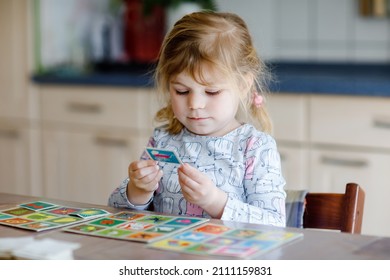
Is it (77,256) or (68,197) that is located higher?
(77,256)

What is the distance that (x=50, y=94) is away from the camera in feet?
11.7

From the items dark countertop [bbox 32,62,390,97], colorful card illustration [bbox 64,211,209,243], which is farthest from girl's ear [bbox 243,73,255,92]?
dark countertop [bbox 32,62,390,97]

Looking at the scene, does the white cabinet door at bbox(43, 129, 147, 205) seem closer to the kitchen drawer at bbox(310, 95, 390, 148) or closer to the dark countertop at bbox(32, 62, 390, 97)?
the dark countertop at bbox(32, 62, 390, 97)

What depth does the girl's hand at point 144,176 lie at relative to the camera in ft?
4.94

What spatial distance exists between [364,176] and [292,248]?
1.65 m

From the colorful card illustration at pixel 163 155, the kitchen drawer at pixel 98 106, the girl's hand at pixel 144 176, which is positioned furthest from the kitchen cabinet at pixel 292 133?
the colorful card illustration at pixel 163 155

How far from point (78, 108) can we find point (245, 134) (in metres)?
1.88

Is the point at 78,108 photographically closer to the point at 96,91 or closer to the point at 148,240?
the point at 96,91

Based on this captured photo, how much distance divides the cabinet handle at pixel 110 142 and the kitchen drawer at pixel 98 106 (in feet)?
0.20

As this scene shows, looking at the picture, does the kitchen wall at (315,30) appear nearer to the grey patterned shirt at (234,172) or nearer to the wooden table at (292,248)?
the grey patterned shirt at (234,172)

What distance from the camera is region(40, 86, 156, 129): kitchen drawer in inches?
128

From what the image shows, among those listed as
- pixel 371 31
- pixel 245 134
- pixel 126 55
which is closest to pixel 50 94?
pixel 126 55

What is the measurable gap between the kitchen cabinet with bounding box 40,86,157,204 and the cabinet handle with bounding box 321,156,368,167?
0.78 m
